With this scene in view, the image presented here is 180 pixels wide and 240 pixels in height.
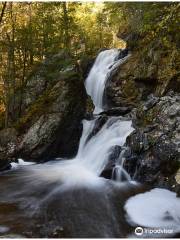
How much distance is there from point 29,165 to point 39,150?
2.58 feet

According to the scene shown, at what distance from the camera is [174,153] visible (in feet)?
33.1

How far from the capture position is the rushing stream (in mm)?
7512

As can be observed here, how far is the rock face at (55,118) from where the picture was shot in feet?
45.8

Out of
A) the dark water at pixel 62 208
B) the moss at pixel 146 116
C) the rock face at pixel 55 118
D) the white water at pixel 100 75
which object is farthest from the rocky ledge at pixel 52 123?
the moss at pixel 146 116

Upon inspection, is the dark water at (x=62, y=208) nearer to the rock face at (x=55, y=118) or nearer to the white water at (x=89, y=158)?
the white water at (x=89, y=158)

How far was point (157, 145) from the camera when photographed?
34.8ft

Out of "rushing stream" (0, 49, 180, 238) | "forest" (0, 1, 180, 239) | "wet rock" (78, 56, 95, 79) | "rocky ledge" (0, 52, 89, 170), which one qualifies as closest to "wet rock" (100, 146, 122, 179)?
"forest" (0, 1, 180, 239)

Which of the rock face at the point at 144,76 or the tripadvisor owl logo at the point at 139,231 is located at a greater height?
the rock face at the point at 144,76

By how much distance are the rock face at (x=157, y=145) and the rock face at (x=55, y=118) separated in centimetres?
353

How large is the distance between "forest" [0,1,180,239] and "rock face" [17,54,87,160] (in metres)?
0.04

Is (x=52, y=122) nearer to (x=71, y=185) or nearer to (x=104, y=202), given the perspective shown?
(x=71, y=185)

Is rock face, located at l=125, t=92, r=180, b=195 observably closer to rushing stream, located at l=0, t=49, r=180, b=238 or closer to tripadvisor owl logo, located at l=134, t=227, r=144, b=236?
rushing stream, located at l=0, t=49, r=180, b=238

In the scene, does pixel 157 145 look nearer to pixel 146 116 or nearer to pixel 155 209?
pixel 146 116

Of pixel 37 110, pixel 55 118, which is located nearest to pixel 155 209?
pixel 55 118
